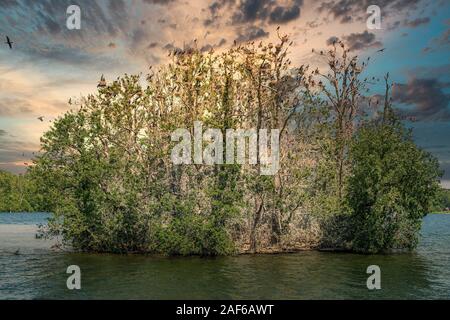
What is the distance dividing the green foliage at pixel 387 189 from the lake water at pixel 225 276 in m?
1.91

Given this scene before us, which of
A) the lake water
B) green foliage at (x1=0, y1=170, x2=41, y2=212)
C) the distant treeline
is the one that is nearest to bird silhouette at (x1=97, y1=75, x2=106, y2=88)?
the distant treeline

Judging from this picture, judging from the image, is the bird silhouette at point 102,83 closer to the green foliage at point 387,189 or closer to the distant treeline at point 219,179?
the distant treeline at point 219,179

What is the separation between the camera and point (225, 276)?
2867 centimetres

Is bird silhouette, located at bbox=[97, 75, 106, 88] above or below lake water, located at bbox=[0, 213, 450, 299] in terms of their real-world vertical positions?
above

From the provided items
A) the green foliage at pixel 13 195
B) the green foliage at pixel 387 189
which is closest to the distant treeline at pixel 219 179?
the green foliage at pixel 387 189

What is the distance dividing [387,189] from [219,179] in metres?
13.9

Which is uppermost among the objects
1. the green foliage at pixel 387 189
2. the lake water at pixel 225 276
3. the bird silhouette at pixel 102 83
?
the bird silhouette at pixel 102 83

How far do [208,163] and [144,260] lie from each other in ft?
28.4

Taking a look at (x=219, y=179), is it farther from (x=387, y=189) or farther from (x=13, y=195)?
(x=13, y=195)

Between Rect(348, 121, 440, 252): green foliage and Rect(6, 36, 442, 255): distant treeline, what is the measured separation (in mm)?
92

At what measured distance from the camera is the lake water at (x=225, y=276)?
24.8 m

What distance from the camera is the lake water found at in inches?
976

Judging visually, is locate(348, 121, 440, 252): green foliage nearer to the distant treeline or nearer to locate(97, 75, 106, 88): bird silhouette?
the distant treeline

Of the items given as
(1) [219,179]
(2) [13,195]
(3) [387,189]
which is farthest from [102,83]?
(2) [13,195]
